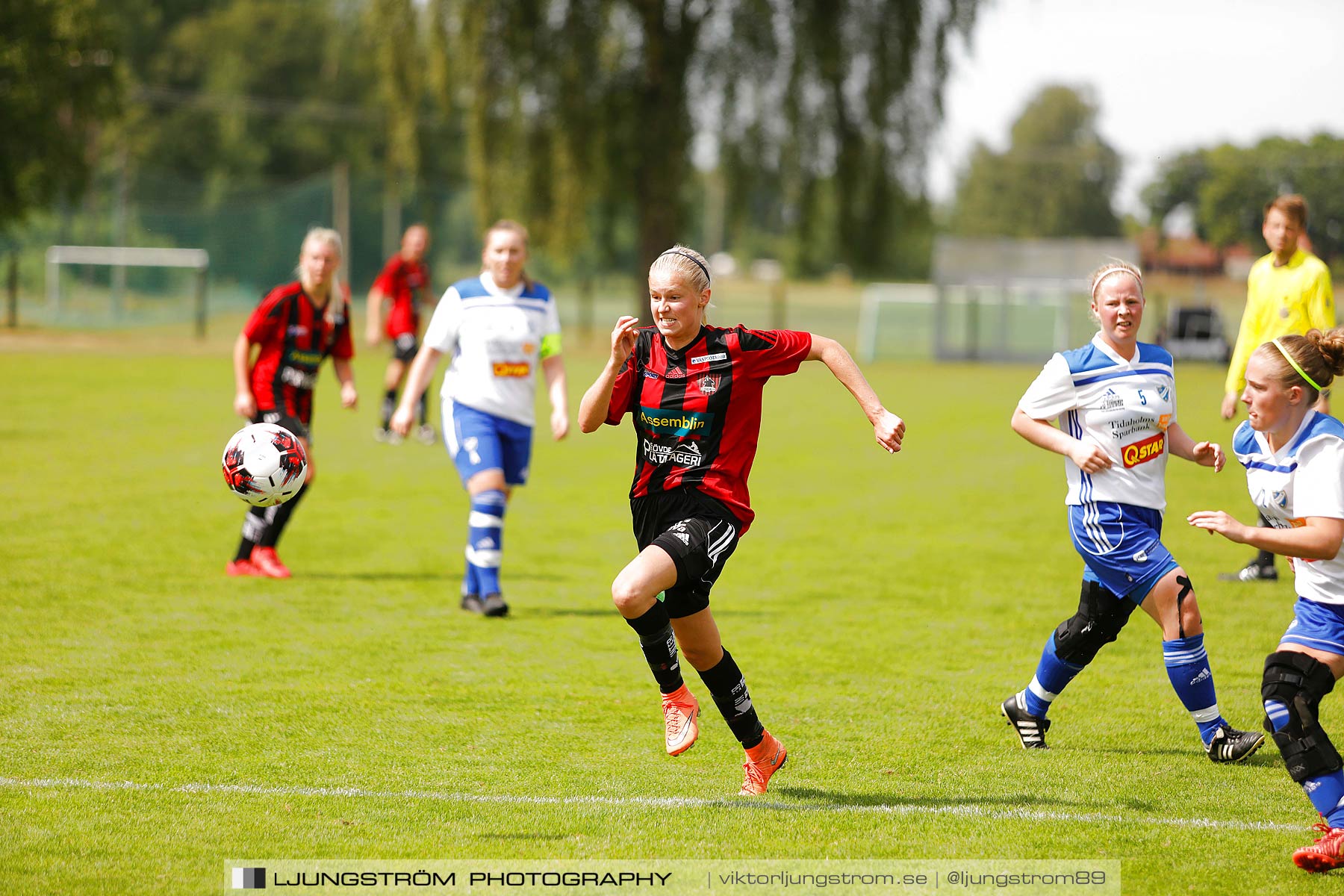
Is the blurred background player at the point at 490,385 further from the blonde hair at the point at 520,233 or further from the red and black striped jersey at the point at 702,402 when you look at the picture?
the red and black striped jersey at the point at 702,402

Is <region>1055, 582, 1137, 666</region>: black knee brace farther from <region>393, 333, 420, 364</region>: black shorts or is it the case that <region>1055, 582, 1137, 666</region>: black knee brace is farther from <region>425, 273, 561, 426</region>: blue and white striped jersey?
<region>393, 333, 420, 364</region>: black shorts

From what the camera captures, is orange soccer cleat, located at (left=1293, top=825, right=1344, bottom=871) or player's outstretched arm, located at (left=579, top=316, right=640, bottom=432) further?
player's outstretched arm, located at (left=579, top=316, right=640, bottom=432)

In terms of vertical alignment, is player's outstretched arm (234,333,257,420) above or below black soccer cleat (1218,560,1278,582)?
above

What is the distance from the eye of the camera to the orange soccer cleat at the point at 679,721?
15.1ft

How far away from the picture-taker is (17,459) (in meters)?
12.8

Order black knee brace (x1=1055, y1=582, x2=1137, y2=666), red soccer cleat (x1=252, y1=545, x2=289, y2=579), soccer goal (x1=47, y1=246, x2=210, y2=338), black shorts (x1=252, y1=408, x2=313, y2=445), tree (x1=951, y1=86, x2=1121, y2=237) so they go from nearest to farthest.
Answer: black knee brace (x1=1055, y1=582, x2=1137, y2=666), black shorts (x1=252, y1=408, x2=313, y2=445), red soccer cleat (x1=252, y1=545, x2=289, y2=579), soccer goal (x1=47, y1=246, x2=210, y2=338), tree (x1=951, y1=86, x2=1121, y2=237)

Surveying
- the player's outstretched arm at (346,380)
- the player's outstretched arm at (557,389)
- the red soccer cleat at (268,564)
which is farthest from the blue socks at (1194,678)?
the red soccer cleat at (268,564)

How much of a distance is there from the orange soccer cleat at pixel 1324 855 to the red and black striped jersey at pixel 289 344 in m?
6.23

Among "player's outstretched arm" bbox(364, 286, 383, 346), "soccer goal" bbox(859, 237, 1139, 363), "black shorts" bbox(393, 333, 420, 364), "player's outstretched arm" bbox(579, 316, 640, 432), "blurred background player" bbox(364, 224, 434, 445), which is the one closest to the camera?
"player's outstretched arm" bbox(579, 316, 640, 432)

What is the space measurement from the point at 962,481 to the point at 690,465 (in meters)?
9.13

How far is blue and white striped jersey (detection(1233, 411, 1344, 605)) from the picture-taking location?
13.1 ft

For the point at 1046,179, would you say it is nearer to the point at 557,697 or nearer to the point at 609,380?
the point at 557,697

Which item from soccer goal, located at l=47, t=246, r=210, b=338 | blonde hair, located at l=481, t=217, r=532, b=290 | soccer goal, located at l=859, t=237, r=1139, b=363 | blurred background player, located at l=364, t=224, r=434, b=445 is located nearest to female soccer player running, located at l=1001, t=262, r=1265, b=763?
blonde hair, located at l=481, t=217, r=532, b=290

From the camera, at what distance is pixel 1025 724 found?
5.29 metres
